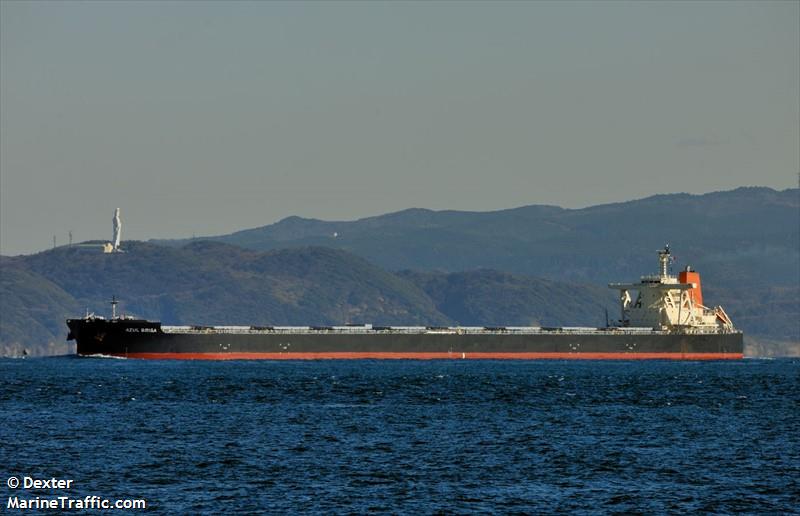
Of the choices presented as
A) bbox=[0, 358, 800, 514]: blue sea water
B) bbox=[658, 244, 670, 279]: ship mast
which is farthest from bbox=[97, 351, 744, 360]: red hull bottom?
bbox=[0, 358, 800, 514]: blue sea water

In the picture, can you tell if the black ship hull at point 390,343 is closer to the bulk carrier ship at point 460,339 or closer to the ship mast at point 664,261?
the bulk carrier ship at point 460,339

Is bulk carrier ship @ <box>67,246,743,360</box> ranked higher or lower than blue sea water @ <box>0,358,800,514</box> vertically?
higher

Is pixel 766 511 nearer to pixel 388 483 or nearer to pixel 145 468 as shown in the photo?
pixel 388 483

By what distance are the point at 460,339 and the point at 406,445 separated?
9784 cm

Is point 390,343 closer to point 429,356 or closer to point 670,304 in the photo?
point 429,356

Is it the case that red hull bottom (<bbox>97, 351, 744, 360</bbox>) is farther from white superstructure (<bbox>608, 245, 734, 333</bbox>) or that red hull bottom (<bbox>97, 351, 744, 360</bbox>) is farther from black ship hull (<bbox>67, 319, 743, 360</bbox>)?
white superstructure (<bbox>608, 245, 734, 333</bbox>)

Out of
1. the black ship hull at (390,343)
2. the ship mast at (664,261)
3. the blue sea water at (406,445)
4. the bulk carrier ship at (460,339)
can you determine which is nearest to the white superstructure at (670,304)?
the ship mast at (664,261)

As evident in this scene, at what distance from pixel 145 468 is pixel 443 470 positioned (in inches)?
456

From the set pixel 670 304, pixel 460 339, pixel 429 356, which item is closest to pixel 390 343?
pixel 429 356

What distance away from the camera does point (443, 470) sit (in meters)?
57.4

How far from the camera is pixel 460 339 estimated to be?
536ft

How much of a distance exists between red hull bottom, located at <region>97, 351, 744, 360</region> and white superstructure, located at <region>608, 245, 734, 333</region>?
3624mm

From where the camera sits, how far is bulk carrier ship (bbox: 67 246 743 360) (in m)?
149

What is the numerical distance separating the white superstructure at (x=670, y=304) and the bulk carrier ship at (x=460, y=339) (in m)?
0.12
